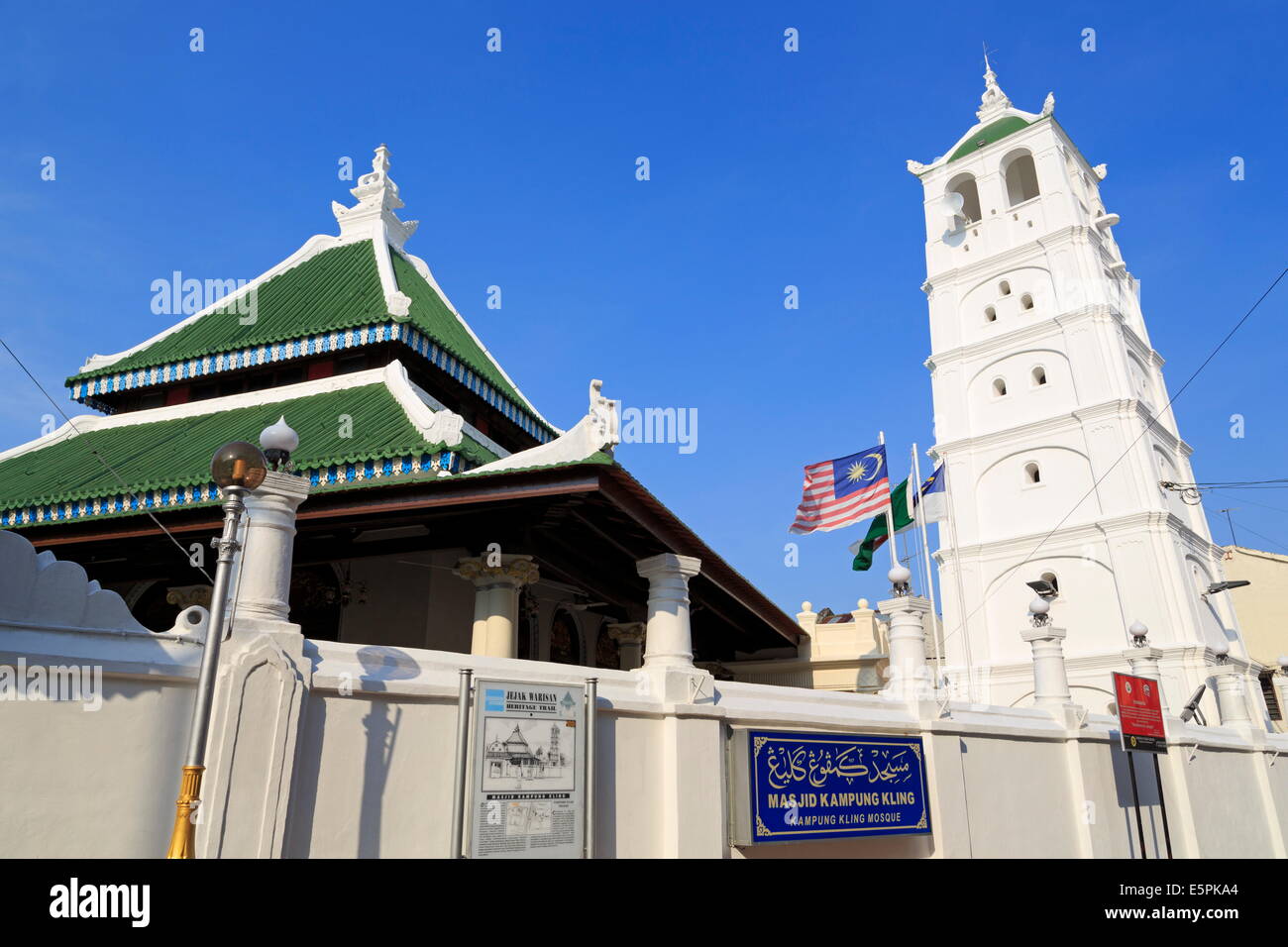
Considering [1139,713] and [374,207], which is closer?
[1139,713]

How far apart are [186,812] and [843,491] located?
638 inches

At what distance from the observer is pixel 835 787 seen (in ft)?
34.4

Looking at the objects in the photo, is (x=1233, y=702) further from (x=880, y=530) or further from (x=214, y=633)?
(x=214, y=633)

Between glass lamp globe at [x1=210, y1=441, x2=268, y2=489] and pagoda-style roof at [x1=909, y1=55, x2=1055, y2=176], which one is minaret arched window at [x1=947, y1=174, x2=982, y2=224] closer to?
pagoda-style roof at [x1=909, y1=55, x2=1055, y2=176]

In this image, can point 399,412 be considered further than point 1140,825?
No

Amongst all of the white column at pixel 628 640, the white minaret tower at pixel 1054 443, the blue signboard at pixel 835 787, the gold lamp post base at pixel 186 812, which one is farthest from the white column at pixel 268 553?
the white minaret tower at pixel 1054 443

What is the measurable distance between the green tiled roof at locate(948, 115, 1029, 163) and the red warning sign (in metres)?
27.6

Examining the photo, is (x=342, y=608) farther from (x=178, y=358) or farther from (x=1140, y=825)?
(x=1140, y=825)

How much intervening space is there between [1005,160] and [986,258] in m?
5.09

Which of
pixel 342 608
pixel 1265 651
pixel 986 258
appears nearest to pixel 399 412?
pixel 342 608

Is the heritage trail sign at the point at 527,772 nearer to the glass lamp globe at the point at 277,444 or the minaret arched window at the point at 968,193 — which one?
the glass lamp globe at the point at 277,444

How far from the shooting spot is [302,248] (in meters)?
19.5

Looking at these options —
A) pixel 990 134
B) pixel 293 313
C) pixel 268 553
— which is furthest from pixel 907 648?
pixel 990 134
